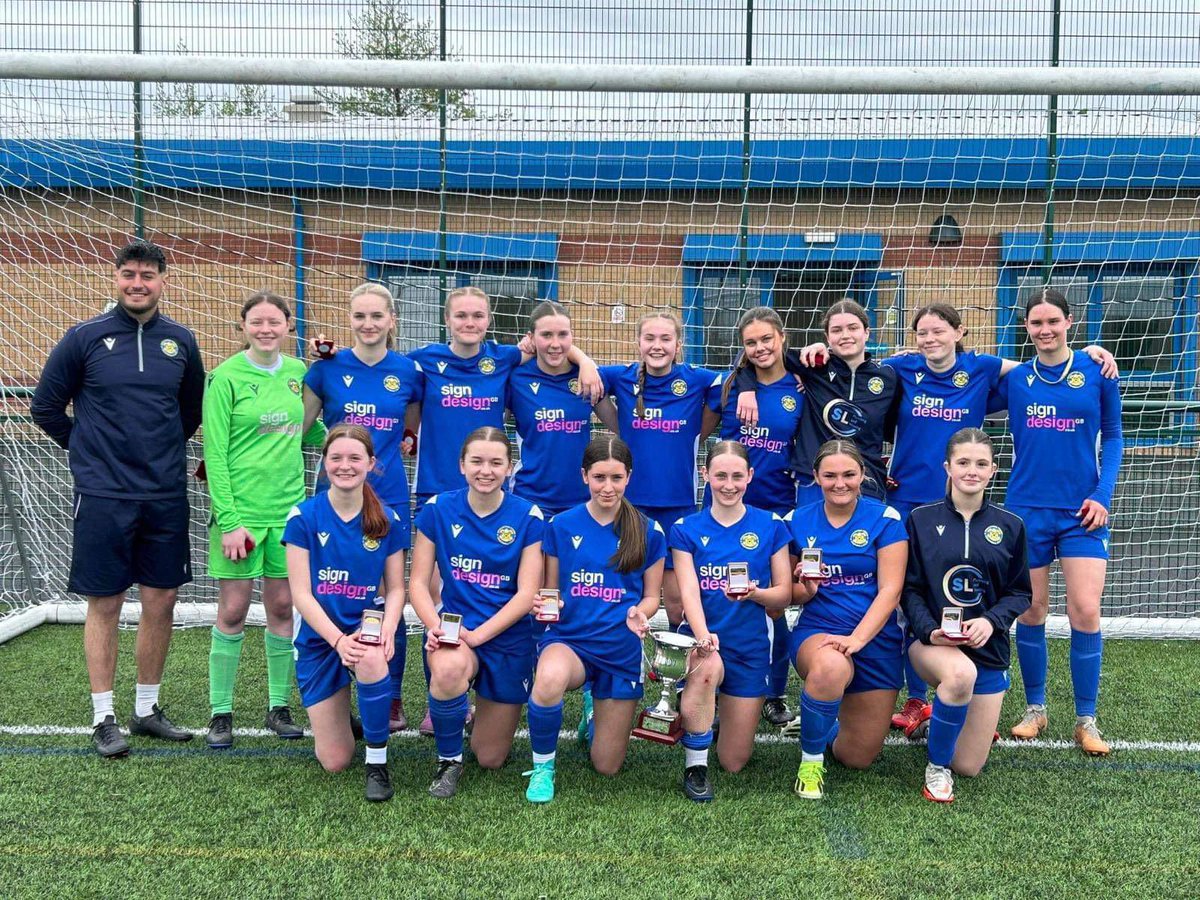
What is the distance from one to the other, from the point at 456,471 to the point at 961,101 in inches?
188

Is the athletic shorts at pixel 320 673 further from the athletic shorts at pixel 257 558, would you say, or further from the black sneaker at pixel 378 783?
the athletic shorts at pixel 257 558

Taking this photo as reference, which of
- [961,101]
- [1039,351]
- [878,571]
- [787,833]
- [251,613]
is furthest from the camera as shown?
[961,101]

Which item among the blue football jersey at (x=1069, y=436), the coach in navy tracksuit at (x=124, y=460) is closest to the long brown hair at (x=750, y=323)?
the blue football jersey at (x=1069, y=436)

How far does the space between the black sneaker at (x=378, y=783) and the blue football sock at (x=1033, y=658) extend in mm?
2560

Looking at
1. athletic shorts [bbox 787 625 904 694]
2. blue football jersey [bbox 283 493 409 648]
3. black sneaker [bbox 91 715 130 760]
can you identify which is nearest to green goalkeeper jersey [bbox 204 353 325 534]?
blue football jersey [bbox 283 493 409 648]

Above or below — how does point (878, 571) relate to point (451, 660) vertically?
above

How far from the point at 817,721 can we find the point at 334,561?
1757 millimetres

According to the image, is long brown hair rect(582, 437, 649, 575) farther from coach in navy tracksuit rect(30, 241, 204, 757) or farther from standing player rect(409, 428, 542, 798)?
coach in navy tracksuit rect(30, 241, 204, 757)

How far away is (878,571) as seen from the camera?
3441mm

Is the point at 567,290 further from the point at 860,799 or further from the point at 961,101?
the point at 860,799

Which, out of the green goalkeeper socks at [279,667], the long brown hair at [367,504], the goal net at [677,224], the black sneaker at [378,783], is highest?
the goal net at [677,224]

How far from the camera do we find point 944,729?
10.8ft

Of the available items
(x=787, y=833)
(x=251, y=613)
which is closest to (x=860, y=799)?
(x=787, y=833)

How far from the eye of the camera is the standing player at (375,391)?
152 inches
